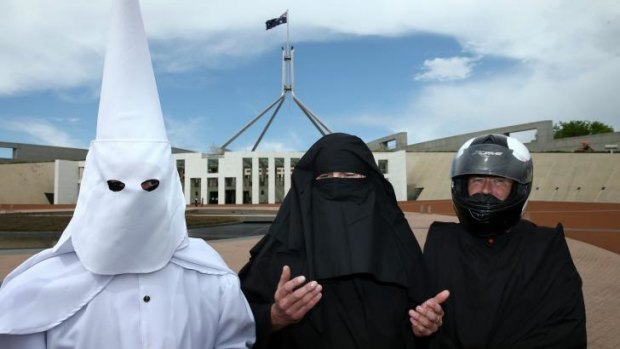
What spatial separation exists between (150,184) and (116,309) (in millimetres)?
531

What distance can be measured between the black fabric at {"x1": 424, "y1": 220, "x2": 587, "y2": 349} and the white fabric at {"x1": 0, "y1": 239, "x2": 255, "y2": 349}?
1.17 metres

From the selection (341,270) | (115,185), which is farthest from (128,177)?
(341,270)

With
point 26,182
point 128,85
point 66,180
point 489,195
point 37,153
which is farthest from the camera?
point 37,153

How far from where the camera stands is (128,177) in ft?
5.93

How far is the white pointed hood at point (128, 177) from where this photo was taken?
5.88 feet

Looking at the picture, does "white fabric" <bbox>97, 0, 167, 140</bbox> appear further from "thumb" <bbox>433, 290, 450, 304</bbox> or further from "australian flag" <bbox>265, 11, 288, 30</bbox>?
"australian flag" <bbox>265, 11, 288, 30</bbox>

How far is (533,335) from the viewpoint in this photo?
7.12ft

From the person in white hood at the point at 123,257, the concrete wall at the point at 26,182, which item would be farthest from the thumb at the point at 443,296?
the concrete wall at the point at 26,182

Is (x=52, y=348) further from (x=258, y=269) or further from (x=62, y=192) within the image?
(x=62, y=192)

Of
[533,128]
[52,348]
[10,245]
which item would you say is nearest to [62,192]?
[10,245]

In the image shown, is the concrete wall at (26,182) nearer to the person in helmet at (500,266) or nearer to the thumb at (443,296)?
the person in helmet at (500,266)

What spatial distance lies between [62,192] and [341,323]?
58.4m

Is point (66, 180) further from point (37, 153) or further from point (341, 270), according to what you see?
point (341, 270)

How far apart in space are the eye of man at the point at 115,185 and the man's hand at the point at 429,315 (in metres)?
1.38
